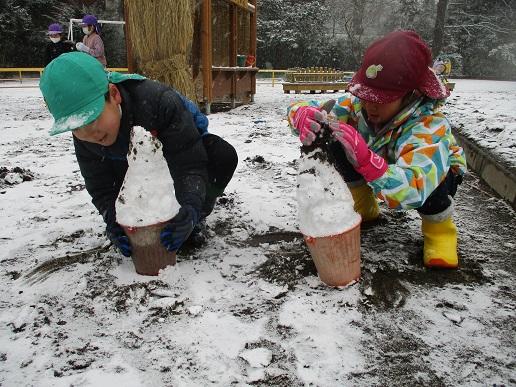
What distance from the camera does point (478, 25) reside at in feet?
62.6

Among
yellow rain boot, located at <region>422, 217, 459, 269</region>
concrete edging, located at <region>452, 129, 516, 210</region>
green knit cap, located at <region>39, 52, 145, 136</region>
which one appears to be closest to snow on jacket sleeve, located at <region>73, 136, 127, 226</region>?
green knit cap, located at <region>39, 52, 145, 136</region>

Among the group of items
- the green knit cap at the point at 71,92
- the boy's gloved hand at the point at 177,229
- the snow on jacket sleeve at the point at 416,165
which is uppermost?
the green knit cap at the point at 71,92

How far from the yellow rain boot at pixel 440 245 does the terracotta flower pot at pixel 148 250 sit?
1073mm

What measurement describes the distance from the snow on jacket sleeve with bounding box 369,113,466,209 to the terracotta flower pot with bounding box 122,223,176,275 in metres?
0.84

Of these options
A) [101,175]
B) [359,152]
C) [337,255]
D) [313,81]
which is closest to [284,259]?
[337,255]

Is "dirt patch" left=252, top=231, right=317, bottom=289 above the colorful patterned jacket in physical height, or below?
below

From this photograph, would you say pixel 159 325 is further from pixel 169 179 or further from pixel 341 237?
pixel 341 237

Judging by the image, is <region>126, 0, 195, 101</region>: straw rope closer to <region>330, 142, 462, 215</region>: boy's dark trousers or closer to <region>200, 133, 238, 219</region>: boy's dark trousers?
<region>200, 133, 238, 219</region>: boy's dark trousers

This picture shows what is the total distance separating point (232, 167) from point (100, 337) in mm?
1000

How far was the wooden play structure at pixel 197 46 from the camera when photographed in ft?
8.59

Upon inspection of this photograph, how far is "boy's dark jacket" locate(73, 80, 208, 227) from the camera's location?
1.66 m

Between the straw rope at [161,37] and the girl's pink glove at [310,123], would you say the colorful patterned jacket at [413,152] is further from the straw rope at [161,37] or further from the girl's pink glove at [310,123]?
the straw rope at [161,37]

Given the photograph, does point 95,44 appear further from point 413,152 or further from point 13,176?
point 413,152

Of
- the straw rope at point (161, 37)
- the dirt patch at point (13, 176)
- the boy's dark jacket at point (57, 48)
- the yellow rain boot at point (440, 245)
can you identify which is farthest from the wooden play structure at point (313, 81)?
the yellow rain boot at point (440, 245)
